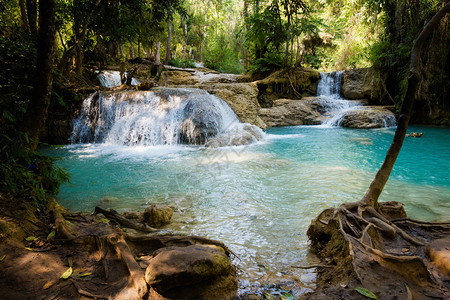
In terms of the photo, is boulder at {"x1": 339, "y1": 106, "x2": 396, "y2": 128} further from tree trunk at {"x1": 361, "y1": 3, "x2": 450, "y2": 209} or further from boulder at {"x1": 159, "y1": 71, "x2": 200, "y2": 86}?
tree trunk at {"x1": 361, "y1": 3, "x2": 450, "y2": 209}

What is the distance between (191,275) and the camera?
1.76 meters

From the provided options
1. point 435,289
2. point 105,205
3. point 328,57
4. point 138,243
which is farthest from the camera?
point 328,57

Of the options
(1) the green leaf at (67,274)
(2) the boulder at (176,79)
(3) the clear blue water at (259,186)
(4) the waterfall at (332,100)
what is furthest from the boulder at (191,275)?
(2) the boulder at (176,79)

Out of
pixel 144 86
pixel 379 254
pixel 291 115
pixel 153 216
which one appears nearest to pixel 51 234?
pixel 153 216

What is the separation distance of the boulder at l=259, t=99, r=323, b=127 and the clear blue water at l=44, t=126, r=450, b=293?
5235mm

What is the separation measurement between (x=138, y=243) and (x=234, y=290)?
1006 millimetres

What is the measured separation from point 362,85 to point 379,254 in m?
16.7

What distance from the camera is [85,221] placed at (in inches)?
117

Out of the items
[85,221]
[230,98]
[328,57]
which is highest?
[328,57]

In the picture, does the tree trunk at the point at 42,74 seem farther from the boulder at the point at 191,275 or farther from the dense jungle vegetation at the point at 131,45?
the boulder at the point at 191,275

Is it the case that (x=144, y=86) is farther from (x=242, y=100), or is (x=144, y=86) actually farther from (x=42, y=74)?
(x=42, y=74)

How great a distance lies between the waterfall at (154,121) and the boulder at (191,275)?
7.94 meters

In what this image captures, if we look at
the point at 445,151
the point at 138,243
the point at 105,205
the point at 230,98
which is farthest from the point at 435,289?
the point at 230,98

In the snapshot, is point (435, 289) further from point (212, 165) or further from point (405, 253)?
point (212, 165)
